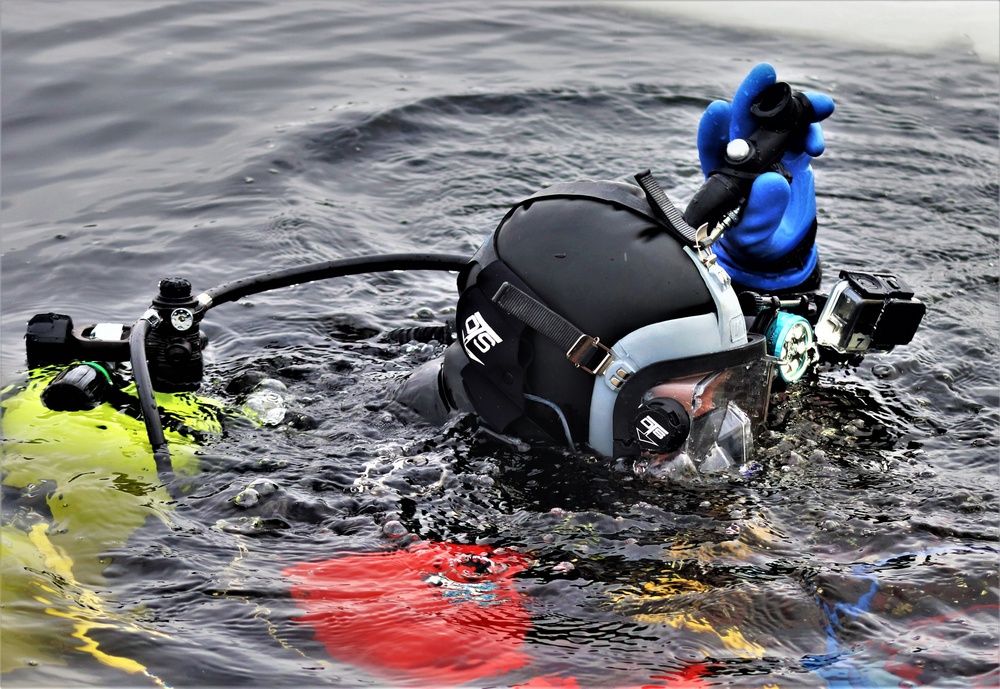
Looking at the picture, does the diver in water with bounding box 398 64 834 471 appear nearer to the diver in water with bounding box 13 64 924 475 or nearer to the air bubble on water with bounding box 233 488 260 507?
the diver in water with bounding box 13 64 924 475

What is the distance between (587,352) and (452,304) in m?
2.14

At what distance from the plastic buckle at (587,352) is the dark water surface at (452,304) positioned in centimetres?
47

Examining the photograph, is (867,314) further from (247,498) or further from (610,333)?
(247,498)

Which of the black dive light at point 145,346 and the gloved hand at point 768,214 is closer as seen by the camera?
the black dive light at point 145,346

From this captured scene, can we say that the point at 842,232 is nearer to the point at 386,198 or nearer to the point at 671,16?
the point at 386,198

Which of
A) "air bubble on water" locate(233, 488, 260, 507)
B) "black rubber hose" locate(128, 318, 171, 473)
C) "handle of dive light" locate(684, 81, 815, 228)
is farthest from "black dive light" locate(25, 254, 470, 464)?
"handle of dive light" locate(684, 81, 815, 228)

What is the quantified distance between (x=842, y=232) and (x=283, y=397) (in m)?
3.61

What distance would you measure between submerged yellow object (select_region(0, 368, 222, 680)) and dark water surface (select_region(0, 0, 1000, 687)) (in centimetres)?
2

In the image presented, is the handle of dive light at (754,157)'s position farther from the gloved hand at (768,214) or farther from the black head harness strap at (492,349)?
the black head harness strap at (492,349)

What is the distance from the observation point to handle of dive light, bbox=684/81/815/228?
3078mm

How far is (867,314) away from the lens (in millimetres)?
3475

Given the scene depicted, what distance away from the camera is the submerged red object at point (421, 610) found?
264 cm

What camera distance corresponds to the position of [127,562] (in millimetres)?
2957

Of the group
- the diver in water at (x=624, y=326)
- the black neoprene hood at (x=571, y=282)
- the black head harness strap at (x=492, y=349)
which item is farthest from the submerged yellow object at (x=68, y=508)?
the black neoprene hood at (x=571, y=282)
